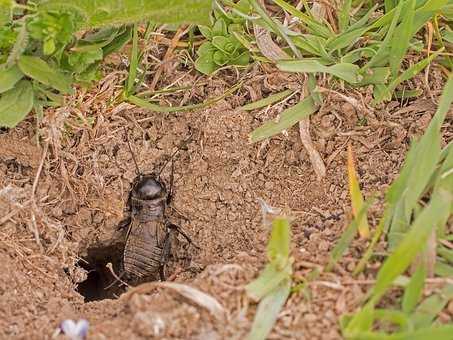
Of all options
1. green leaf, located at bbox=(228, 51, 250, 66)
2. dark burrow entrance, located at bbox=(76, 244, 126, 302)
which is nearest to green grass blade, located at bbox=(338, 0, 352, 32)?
green leaf, located at bbox=(228, 51, 250, 66)

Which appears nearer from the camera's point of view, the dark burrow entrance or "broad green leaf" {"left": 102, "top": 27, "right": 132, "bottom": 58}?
"broad green leaf" {"left": 102, "top": 27, "right": 132, "bottom": 58}

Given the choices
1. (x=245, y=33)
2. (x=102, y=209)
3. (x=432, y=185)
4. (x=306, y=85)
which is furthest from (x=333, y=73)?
(x=102, y=209)

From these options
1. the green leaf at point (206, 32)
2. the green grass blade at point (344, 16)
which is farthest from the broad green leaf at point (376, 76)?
the green leaf at point (206, 32)

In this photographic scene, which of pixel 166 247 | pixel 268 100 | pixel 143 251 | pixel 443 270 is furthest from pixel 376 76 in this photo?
pixel 143 251

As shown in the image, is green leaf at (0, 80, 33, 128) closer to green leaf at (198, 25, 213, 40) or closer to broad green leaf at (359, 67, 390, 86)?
green leaf at (198, 25, 213, 40)

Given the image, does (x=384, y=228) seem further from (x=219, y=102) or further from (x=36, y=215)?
(x=36, y=215)
